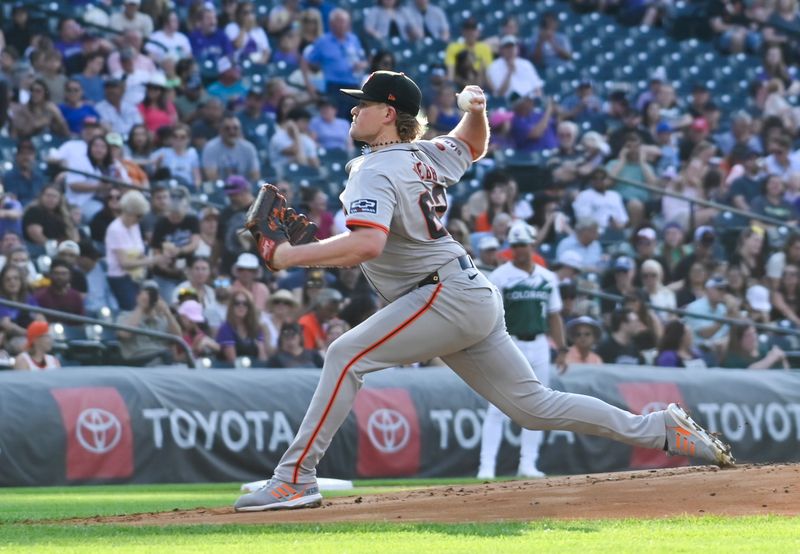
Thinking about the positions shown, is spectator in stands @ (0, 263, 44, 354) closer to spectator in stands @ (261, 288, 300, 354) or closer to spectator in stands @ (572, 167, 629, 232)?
spectator in stands @ (261, 288, 300, 354)

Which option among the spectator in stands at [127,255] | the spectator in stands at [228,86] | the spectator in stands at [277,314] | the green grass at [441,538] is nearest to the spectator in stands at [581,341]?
the spectator in stands at [277,314]

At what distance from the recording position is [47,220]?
47.2 ft

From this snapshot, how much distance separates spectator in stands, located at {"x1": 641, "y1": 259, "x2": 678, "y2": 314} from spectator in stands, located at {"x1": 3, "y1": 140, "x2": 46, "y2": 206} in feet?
22.0

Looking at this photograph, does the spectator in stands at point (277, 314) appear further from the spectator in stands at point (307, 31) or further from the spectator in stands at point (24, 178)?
the spectator in stands at point (307, 31)

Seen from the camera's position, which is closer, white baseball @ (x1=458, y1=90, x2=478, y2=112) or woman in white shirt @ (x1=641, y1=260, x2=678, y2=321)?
white baseball @ (x1=458, y1=90, x2=478, y2=112)

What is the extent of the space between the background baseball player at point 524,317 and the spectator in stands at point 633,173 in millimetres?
5885

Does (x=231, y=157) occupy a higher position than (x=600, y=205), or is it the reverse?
(x=231, y=157)

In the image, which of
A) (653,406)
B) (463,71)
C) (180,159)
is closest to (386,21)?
(463,71)

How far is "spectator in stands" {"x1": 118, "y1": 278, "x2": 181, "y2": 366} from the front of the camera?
13094 millimetres

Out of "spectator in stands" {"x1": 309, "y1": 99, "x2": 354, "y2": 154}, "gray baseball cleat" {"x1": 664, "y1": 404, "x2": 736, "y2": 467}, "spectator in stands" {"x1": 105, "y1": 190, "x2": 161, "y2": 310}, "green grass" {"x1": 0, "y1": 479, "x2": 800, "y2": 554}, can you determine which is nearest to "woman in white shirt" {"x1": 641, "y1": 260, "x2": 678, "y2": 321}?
"spectator in stands" {"x1": 309, "y1": 99, "x2": 354, "y2": 154}

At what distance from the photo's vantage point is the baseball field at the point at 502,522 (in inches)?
227

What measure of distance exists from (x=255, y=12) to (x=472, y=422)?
350 inches

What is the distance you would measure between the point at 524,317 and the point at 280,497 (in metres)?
5.76

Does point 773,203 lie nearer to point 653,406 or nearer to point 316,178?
point 316,178
